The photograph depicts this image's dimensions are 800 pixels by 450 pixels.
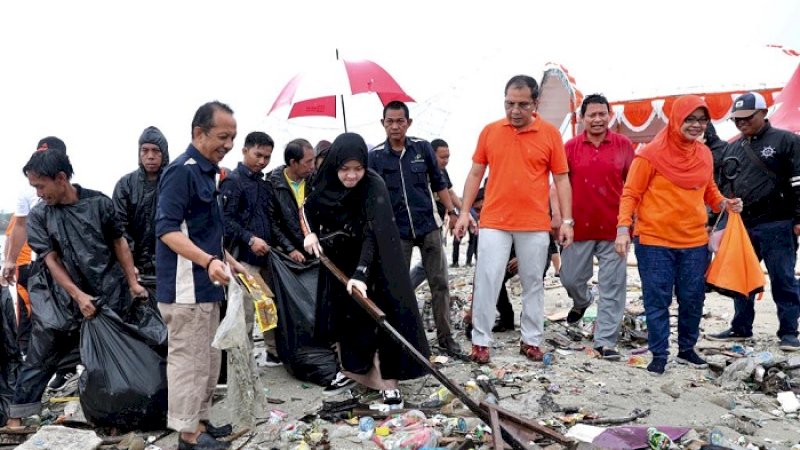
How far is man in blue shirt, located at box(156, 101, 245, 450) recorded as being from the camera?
113 inches

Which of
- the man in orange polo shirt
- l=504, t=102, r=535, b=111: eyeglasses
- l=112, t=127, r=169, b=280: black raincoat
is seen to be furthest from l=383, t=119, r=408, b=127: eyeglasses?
l=112, t=127, r=169, b=280: black raincoat

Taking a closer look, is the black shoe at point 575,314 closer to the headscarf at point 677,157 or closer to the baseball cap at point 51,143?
the headscarf at point 677,157

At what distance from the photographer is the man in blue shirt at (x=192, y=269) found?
2.88m

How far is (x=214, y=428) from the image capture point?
3311 mm

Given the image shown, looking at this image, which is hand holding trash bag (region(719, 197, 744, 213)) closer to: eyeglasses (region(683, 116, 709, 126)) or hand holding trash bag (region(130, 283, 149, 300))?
eyeglasses (region(683, 116, 709, 126))

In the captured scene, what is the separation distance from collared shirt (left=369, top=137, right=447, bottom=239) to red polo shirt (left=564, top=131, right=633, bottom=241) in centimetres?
116

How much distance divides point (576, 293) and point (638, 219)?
1.03 metres

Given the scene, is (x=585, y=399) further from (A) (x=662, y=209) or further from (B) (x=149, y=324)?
Answer: (B) (x=149, y=324)

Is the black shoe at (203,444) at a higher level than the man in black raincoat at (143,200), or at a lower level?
lower

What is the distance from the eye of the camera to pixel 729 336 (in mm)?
5238

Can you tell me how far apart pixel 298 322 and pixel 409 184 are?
133 cm

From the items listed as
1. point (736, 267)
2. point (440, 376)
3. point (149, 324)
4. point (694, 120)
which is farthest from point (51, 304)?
point (736, 267)

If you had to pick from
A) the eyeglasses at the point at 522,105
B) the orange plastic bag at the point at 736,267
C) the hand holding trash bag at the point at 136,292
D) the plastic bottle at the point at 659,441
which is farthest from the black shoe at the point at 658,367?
the hand holding trash bag at the point at 136,292

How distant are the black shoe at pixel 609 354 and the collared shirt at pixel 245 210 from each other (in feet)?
8.96
